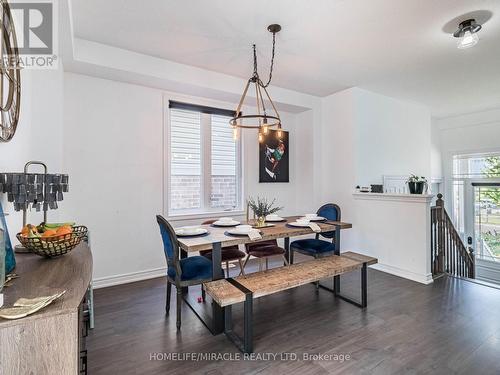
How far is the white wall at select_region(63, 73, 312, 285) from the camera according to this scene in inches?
125

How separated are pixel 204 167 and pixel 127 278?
183 centimetres

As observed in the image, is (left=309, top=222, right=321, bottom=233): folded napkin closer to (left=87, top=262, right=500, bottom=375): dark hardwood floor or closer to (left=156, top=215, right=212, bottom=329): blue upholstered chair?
(left=87, top=262, right=500, bottom=375): dark hardwood floor

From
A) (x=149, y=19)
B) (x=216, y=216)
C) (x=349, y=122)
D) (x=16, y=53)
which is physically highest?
(x=149, y=19)

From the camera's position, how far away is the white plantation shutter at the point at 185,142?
12.7ft

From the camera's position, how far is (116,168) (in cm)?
340

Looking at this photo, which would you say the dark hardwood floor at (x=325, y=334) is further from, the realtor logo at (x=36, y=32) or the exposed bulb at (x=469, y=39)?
the exposed bulb at (x=469, y=39)

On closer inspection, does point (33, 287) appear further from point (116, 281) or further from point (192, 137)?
point (192, 137)

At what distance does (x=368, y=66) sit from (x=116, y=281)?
4.22 m

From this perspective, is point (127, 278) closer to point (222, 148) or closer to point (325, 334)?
point (222, 148)

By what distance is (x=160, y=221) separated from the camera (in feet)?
7.98

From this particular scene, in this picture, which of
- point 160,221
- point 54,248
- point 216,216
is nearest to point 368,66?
point 216,216

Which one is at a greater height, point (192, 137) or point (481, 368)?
point (192, 137)

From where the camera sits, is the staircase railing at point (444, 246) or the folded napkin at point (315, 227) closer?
the folded napkin at point (315, 227)

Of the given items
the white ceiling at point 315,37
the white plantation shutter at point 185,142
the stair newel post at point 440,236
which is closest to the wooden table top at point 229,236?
the white plantation shutter at point 185,142
